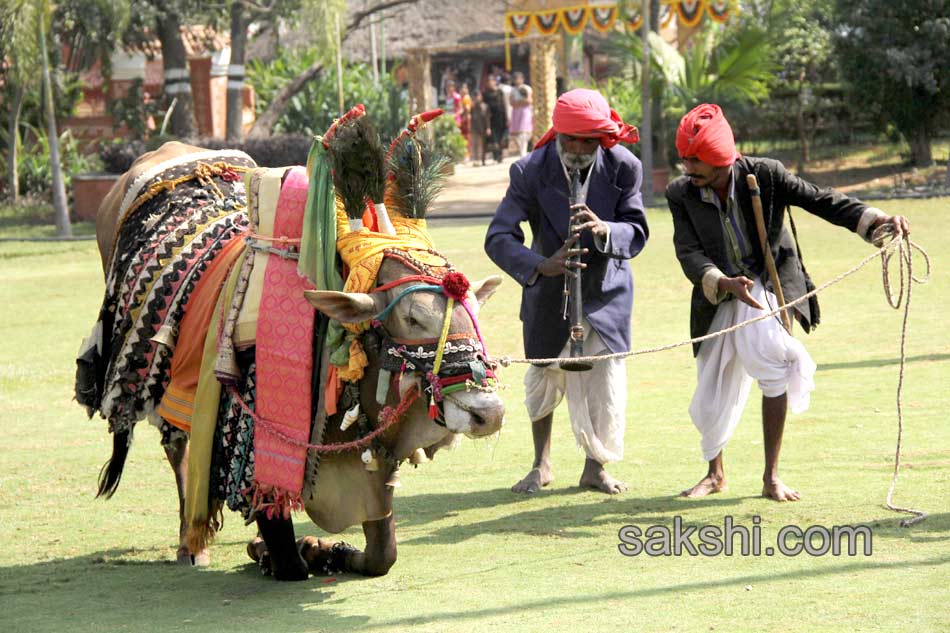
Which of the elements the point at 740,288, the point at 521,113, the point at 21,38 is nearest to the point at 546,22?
the point at 521,113

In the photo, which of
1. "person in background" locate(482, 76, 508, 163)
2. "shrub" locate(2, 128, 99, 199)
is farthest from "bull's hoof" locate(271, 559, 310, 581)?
"person in background" locate(482, 76, 508, 163)

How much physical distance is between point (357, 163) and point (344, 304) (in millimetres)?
612

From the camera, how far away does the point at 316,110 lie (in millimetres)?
30750

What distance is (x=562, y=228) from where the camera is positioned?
6.99m

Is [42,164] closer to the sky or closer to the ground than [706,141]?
closer to the ground

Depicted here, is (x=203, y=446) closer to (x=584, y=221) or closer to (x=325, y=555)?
(x=325, y=555)

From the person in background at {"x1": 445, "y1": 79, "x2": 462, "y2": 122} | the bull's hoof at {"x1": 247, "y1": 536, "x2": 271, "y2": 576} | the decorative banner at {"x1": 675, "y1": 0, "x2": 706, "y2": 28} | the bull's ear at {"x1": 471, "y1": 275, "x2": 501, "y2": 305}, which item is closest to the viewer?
the bull's ear at {"x1": 471, "y1": 275, "x2": 501, "y2": 305}

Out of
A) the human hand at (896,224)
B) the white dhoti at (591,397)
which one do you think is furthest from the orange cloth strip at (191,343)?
the human hand at (896,224)

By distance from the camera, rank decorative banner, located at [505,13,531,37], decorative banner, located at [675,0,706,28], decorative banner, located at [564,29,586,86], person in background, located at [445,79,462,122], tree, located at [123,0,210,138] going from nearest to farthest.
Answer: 1. tree, located at [123,0,210,138]
2. decorative banner, located at [675,0,706,28]
3. decorative banner, located at [505,13,531,37]
4. person in background, located at [445,79,462,122]
5. decorative banner, located at [564,29,586,86]

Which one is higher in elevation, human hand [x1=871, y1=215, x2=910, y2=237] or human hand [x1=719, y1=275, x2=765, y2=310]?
human hand [x1=871, y1=215, x2=910, y2=237]

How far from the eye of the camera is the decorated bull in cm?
516
